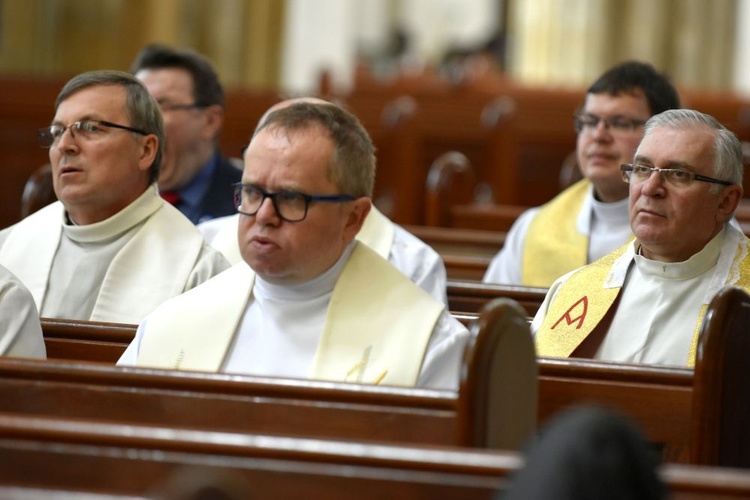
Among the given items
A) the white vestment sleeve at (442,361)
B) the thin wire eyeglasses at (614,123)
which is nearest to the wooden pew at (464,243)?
the thin wire eyeglasses at (614,123)

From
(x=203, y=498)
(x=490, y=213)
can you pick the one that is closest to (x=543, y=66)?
(x=490, y=213)

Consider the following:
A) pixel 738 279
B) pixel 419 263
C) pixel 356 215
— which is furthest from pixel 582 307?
pixel 419 263

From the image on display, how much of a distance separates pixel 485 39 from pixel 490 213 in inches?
448

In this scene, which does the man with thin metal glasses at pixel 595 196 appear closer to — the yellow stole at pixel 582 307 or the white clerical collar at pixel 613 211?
the white clerical collar at pixel 613 211

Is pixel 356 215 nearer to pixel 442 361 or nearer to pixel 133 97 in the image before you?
pixel 442 361

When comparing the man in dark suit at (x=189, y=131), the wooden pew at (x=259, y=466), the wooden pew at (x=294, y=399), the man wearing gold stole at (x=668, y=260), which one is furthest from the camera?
the man in dark suit at (x=189, y=131)

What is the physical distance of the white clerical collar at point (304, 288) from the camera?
3355 mm

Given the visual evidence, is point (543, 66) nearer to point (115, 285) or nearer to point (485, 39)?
point (485, 39)

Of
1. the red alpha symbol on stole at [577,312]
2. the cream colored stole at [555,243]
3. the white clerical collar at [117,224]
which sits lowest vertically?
the cream colored stole at [555,243]

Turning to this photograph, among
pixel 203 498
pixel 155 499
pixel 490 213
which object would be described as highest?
pixel 203 498

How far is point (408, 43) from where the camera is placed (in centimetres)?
1731

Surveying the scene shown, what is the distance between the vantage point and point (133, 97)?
4.18 metres

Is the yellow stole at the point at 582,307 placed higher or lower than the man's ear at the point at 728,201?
lower

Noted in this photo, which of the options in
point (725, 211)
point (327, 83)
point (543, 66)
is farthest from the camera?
point (543, 66)
